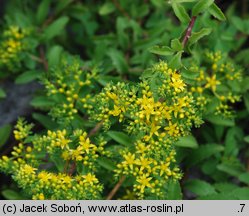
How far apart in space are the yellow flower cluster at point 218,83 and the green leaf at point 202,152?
0.28m

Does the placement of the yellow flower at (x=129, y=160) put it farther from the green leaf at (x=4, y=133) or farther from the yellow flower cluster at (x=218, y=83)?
the green leaf at (x=4, y=133)

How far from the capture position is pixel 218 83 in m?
3.58

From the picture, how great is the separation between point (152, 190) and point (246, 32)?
6.56 feet

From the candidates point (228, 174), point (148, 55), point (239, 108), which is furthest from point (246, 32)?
point (228, 174)

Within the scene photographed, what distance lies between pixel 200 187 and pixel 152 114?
1134 mm

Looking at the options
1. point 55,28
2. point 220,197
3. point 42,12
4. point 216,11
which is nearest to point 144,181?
point 220,197

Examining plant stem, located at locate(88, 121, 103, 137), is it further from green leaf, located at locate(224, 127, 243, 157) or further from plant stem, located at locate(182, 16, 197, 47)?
green leaf, located at locate(224, 127, 243, 157)

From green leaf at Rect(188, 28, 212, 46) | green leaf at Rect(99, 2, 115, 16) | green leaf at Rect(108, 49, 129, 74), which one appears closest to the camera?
green leaf at Rect(188, 28, 212, 46)

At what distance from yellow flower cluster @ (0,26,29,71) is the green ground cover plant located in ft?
0.03

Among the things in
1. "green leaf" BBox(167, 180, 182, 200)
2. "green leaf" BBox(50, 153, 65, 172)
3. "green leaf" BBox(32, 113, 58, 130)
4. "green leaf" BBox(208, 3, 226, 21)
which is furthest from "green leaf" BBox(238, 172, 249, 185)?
"green leaf" BBox(32, 113, 58, 130)

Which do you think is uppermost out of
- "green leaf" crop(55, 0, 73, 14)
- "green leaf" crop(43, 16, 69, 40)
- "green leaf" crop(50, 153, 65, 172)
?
"green leaf" crop(55, 0, 73, 14)

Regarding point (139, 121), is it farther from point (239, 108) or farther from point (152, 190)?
point (239, 108)

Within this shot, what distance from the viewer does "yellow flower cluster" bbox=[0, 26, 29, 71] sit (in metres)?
4.05
